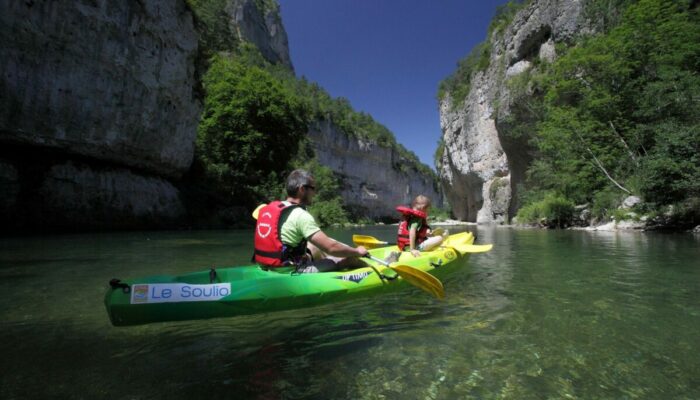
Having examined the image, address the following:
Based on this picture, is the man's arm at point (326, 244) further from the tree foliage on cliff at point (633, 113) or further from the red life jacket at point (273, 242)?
the tree foliage on cliff at point (633, 113)

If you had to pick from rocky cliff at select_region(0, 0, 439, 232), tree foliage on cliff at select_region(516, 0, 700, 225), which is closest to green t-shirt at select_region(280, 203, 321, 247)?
tree foliage on cliff at select_region(516, 0, 700, 225)

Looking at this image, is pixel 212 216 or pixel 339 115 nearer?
pixel 212 216

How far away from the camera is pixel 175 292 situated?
291 centimetres

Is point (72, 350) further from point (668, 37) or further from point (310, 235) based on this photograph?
point (668, 37)

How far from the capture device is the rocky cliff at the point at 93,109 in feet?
42.8

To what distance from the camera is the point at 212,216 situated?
20.6m

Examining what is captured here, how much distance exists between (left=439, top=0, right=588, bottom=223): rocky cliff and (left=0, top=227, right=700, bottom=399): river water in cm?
2389

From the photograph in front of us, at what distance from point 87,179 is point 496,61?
29174 mm

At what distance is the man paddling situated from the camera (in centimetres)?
336

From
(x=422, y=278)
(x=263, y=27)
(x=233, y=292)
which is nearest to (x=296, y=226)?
(x=233, y=292)

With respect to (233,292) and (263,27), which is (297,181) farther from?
(263,27)

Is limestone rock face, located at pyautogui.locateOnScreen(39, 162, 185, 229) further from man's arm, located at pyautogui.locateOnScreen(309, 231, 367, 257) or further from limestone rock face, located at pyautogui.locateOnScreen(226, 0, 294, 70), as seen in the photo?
limestone rock face, located at pyautogui.locateOnScreen(226, 0, 294, 70)

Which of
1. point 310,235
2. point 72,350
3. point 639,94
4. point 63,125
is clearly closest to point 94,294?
point 72,350

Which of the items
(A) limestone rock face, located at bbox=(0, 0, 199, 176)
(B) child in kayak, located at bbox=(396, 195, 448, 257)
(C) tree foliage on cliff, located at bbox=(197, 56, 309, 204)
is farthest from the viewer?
(C) tree foliage on cliff, located at bbox=(197, 56, 309, 204)
